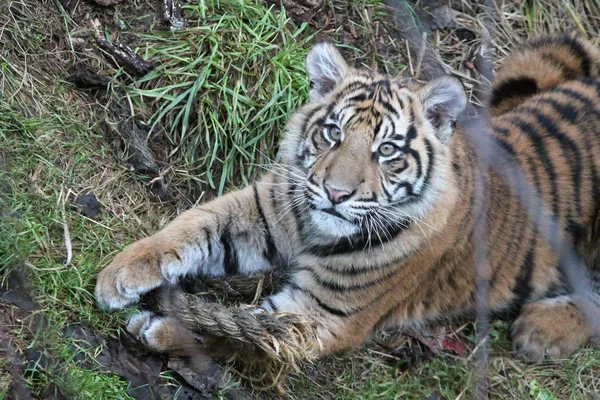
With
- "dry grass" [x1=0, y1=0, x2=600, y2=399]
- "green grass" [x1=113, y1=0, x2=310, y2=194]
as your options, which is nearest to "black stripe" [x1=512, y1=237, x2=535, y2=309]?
"dry grass" [x1=0, y1=0, x2=600, y2=399]

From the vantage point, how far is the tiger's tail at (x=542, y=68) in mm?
5125

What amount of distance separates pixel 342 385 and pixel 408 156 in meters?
1.09

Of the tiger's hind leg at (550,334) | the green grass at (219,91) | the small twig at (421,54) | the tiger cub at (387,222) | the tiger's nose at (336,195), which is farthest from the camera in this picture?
the small twig at (421,54)

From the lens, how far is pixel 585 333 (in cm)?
455

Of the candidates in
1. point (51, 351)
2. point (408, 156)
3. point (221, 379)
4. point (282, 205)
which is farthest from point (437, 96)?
point (51, 351)

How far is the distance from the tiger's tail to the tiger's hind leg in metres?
1.23

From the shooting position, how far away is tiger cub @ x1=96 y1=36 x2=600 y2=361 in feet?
12.5

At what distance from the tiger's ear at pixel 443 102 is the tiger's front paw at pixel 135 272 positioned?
1.24 meters

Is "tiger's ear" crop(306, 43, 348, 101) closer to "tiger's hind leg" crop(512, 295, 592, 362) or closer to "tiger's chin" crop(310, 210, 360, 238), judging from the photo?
"tiger's chin" crop(310, 210, 360, 238)

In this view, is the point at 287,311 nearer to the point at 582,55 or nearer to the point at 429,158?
the point at 429,158

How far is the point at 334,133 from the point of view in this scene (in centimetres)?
390

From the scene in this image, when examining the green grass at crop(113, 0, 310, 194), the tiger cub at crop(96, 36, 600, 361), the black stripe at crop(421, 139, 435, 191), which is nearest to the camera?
the tiger cub at crop(96, 36, 600, 361)

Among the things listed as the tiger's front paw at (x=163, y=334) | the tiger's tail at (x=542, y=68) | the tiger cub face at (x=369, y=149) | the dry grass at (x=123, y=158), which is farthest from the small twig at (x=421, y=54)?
the tiger's front paw at (x=163, y=334)

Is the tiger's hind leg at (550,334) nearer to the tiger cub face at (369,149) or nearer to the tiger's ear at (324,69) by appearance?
the tiger cub face at (369,149)
